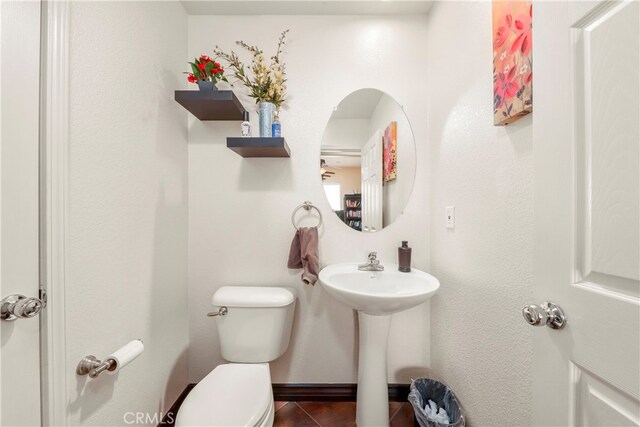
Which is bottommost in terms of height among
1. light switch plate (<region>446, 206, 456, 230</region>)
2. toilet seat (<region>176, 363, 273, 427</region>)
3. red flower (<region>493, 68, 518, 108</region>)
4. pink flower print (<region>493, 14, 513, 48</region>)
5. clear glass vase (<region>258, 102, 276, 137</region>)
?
toilet seat (<region>176, 363, 273, 427</region>)

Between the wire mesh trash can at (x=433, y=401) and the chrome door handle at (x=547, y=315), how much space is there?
2.38 feet

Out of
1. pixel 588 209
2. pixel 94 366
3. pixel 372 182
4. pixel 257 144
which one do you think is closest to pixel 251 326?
pixel 94 366

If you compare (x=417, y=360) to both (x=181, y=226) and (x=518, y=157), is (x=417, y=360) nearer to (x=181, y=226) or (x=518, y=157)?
(x=518, y=157)

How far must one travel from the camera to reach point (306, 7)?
1313mm

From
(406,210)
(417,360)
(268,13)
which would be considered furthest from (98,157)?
(417,360)

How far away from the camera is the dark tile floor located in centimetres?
122

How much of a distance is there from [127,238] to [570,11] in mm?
1469

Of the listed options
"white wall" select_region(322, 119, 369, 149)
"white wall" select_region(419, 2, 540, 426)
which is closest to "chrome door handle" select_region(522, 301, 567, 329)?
"white wall" select_region(419, 2, 540, 426)

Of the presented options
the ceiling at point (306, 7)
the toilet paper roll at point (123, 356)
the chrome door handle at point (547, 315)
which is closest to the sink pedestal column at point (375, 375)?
the chrome door handle at point (547, 315)

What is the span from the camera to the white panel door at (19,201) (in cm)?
57

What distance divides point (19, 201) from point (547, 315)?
130 centimetres

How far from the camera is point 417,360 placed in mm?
1378

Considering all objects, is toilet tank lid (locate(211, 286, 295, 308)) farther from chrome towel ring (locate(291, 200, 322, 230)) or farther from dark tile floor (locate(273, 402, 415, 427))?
dark tile floor (locate(273, 402, 415, 427))

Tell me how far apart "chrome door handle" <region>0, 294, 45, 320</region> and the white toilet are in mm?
599
